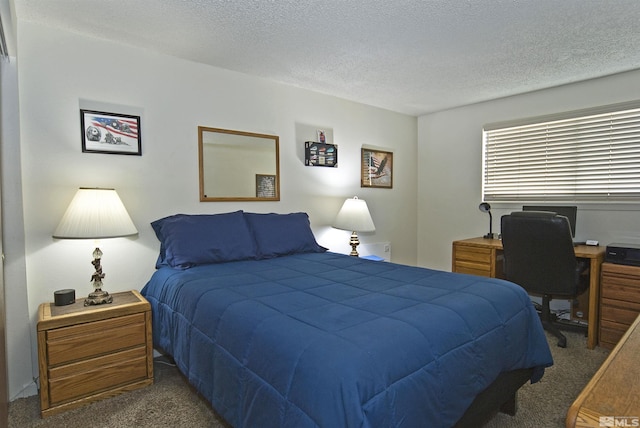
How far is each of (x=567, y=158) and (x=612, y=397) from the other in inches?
135

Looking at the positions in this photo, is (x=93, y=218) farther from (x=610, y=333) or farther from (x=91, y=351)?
(x=610, y=333)

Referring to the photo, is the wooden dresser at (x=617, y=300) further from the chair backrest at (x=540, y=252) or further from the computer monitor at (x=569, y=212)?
the computer monitor at (x=569, y=212)

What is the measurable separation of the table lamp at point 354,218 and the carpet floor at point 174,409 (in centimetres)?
185

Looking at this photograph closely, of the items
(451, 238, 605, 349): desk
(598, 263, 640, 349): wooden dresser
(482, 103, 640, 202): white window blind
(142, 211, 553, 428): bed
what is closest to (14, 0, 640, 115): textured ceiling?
(482, 103, 640, 202): white window blind

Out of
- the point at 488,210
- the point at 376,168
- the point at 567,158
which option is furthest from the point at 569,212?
the point at 376,168

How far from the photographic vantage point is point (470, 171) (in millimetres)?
4215

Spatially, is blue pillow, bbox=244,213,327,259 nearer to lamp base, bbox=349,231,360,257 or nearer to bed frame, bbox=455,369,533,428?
lamp base, bbox=349,231,360,257

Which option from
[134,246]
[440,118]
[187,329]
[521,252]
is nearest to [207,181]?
[134,246]

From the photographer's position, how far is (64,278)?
7.61 feet

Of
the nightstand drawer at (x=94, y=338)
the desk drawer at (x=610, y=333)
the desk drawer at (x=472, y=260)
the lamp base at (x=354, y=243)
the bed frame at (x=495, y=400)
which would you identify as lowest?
the desk drawer at (x=610, y=333)

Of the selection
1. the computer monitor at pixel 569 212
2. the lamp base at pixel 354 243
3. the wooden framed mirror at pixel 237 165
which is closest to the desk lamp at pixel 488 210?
the computer monitor at pixel 569 212

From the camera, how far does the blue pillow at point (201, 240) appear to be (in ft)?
7.99

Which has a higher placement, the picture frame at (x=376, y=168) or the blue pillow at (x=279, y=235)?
the picture frame at (x=376, y=168)

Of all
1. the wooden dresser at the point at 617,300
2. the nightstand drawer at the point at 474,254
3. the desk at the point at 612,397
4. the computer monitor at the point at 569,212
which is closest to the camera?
the desk at the point at 612,397
